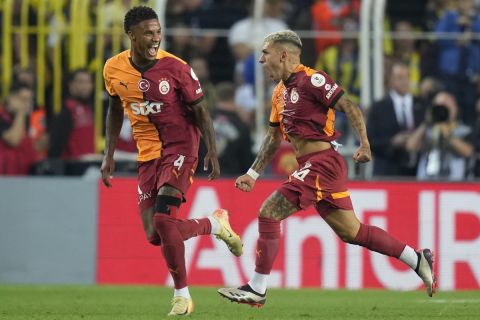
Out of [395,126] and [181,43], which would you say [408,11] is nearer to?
[395,126]

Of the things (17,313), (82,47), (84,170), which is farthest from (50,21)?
(17,313)

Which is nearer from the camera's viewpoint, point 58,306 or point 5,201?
point 58,306

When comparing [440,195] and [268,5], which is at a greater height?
[268,5]

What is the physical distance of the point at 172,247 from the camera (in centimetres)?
995

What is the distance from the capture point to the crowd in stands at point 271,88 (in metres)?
15.4

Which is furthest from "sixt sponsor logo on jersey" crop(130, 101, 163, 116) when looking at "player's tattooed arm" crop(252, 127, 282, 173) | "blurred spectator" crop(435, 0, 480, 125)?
"blurred spectator" crop(435, 0, 480, 125)

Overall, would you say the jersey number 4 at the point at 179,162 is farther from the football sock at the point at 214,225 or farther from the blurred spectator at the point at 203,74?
the blurred spectator at the point at 203,74

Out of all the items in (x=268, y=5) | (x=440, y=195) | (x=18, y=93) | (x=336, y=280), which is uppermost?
(x=268, y=5)

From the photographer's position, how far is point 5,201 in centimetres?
1481

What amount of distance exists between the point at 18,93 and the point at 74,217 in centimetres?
169

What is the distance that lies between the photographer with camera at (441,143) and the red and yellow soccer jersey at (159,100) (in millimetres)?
5429

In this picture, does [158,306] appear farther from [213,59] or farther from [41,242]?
[213,59]

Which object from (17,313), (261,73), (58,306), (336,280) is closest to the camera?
(17,313)

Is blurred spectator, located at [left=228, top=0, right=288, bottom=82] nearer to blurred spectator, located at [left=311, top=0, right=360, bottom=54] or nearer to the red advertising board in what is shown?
blurred spectator, located at [left=311, top=0, right=360, bottom=54]
